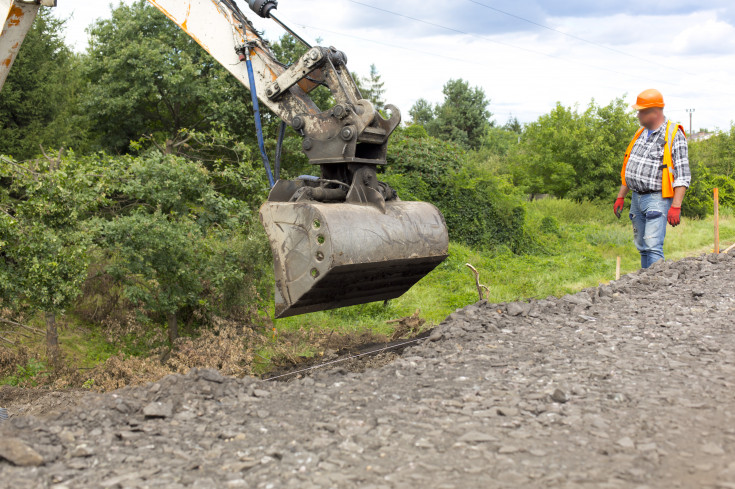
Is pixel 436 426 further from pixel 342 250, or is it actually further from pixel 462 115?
pixel 462 115

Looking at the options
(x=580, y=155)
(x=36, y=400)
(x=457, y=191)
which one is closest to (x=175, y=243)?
(x=36, y=400)

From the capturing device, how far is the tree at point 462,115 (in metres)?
47.6

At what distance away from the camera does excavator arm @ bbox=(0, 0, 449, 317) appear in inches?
200

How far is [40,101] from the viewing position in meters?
15.2

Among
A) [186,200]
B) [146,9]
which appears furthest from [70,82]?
[186,200]

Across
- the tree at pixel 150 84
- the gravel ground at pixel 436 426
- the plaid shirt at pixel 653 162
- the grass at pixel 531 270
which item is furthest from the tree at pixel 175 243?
the tree at pixel 150 84

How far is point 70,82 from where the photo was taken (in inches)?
655

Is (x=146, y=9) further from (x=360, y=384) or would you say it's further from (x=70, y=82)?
(x=360, y=384)

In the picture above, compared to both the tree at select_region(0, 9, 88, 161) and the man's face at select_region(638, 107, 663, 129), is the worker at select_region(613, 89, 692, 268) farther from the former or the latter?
the tree at select_region(0, 9, 88, 161)

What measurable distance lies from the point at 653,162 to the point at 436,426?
529 centimetres

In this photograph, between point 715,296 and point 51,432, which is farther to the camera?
point 715,296

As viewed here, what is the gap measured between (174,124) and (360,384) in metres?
14.2

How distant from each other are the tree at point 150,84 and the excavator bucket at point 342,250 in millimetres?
10362

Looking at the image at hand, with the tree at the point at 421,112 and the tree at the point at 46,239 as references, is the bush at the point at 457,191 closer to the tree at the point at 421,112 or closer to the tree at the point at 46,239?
the tree at the point at 46,239
